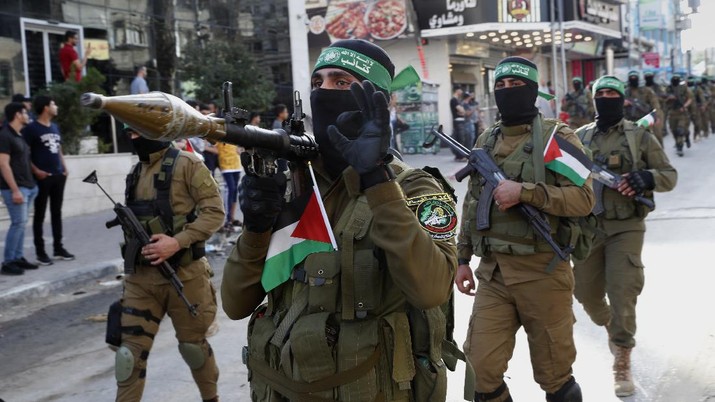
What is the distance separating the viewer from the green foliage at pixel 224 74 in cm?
1673

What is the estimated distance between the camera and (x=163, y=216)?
445 centimetres

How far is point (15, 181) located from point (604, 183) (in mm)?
6360

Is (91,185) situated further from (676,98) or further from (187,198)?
(676,98)

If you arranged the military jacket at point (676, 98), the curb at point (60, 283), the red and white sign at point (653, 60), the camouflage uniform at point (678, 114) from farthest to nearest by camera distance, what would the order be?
the red and white sign at point (653, 60)
the military jacket at point (676, 98)
the camouflage uniform at point (678, 114)
the curb at point (60, 283)

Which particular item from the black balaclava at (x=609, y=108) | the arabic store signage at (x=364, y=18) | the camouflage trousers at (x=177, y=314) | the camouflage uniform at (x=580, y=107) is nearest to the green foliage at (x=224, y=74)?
the camouflage uniform at (x=580, y=107)

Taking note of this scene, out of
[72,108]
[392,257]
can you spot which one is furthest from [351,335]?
[72,108]

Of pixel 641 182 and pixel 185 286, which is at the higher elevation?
A: pixel 641 182

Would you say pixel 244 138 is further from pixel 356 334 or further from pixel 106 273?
pixel 106 273

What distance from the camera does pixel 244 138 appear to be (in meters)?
1.96

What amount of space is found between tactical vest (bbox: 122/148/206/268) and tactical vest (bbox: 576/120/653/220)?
8.47 ft

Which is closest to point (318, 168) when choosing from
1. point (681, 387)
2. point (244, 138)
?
point (244, 138)

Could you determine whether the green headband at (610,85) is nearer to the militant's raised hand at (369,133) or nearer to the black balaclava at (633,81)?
the militant's raised hand at (369,133)

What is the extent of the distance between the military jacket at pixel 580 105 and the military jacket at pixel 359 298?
17376 millimetres

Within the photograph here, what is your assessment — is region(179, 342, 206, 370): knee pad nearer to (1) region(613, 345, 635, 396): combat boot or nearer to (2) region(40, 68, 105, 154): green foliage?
(1) region(613, 345, 635, 396): combat boot
